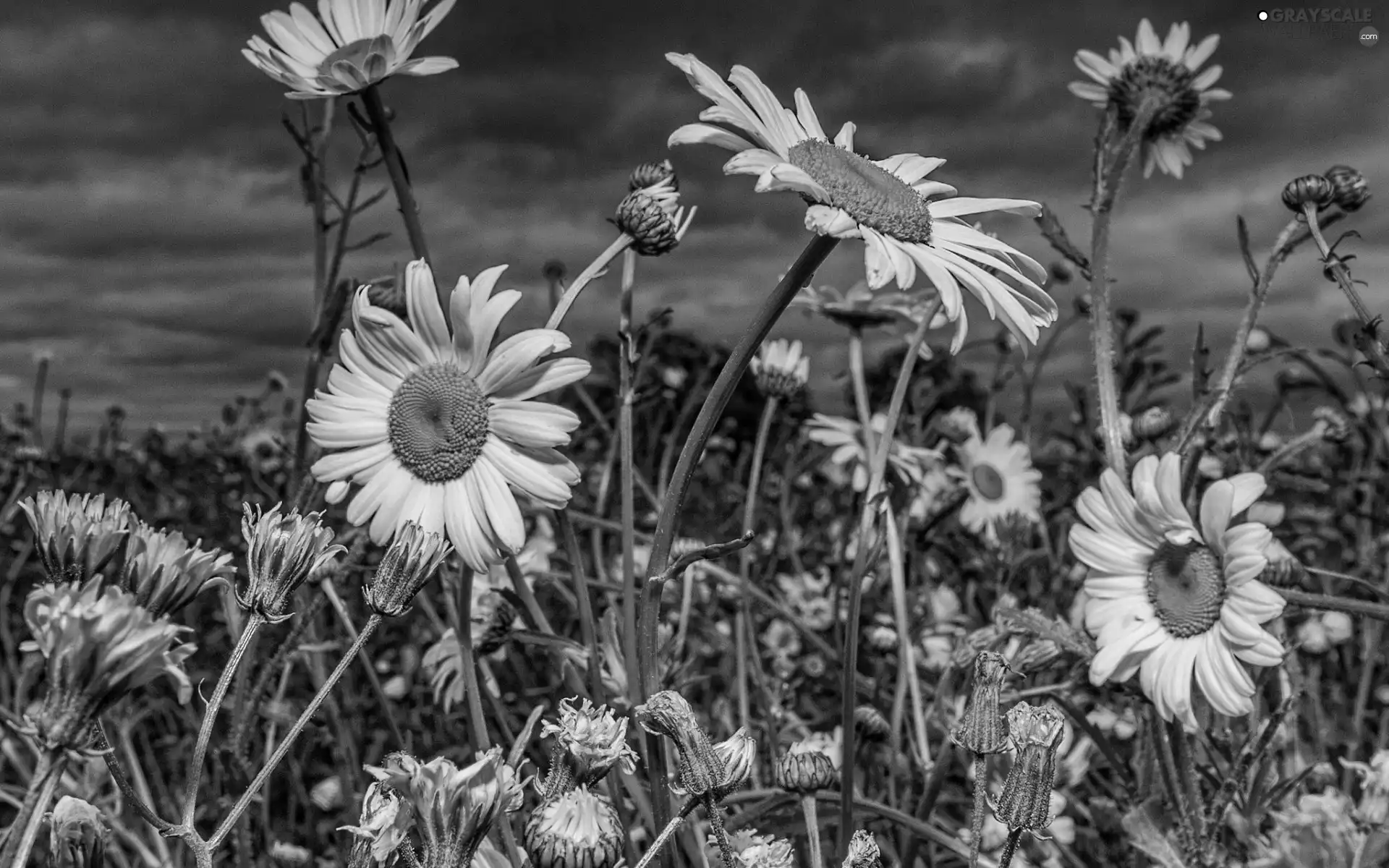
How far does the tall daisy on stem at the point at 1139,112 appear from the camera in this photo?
63.4 inches

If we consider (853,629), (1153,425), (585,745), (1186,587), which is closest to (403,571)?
(585,745)

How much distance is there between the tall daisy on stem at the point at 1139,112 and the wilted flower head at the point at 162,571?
49.6 inches

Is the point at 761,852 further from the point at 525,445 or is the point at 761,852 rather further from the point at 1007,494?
the point at 1007,494

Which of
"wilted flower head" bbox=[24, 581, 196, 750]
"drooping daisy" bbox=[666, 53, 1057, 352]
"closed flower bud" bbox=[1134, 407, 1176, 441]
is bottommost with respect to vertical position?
"wilted flower head" bbox=[24, 581, 196, 750]

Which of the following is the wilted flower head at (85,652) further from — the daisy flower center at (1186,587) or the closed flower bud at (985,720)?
the daisy flower center at (1186,587)

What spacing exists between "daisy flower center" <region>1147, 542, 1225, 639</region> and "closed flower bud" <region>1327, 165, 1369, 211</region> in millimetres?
604

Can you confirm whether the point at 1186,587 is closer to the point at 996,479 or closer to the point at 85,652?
the point at 85,652

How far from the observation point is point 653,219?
4.11 ft

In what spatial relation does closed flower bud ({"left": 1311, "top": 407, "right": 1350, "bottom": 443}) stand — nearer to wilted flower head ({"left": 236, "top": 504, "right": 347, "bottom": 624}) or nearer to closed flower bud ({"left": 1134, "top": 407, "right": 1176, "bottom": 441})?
closed flower bud ({"left": 1134, "top": 407, "right": 1176, "bottom": 441})

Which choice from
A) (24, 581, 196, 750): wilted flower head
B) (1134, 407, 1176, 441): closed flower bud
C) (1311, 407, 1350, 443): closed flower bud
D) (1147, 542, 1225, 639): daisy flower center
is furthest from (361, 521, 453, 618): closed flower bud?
(1311, 407, 1350, 443): closed flower bud

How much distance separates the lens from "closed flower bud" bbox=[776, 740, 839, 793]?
96 centimetres

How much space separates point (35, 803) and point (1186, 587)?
49.4 inches

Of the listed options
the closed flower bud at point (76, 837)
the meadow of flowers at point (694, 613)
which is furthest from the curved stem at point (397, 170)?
the closed flower bud at point (76, 837)

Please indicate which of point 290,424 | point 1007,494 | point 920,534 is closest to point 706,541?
point 1007,494
